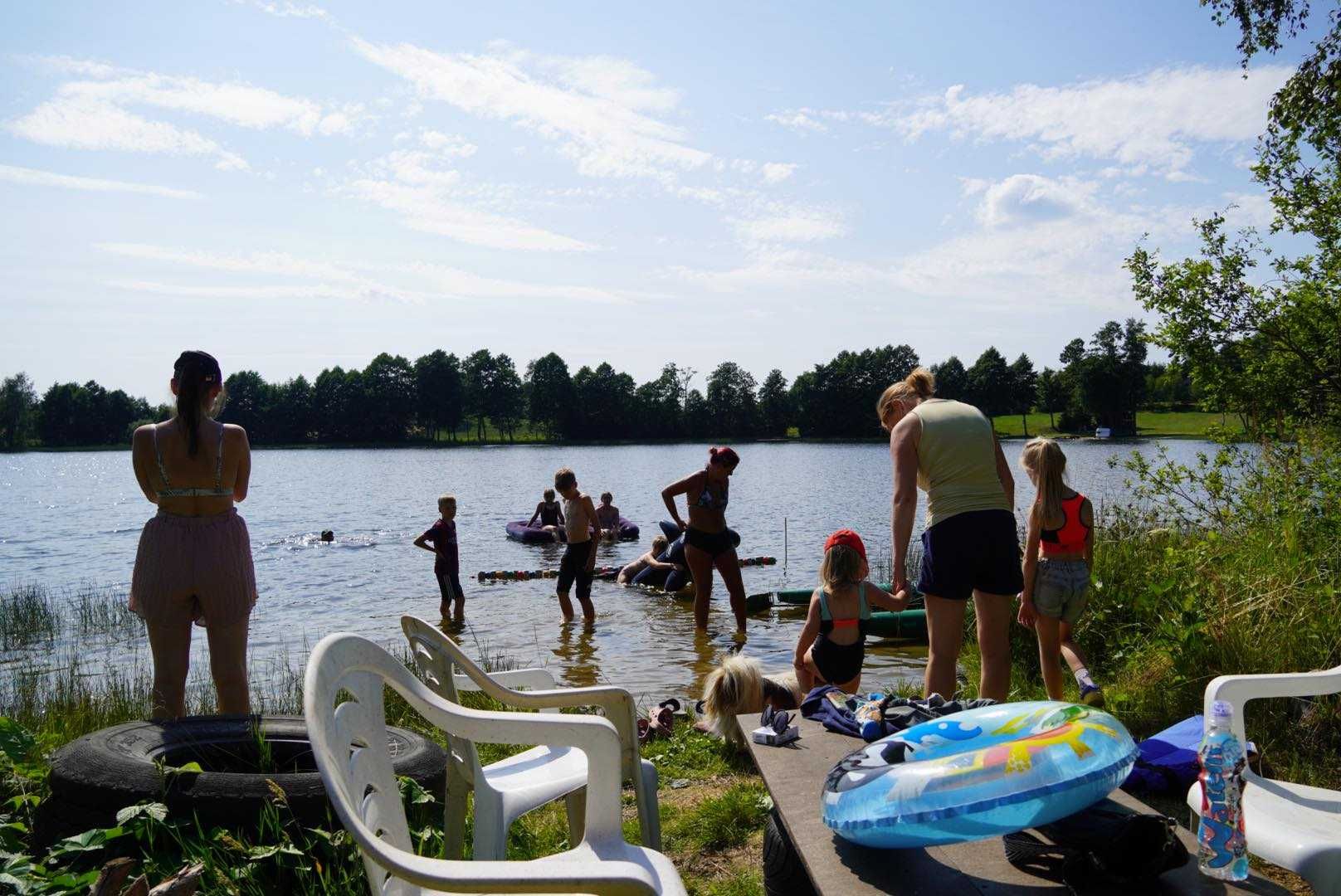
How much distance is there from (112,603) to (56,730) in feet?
35.3

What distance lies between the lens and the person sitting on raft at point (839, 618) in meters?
5.84

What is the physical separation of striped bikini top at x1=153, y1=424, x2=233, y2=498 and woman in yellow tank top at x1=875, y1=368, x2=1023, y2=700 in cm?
326

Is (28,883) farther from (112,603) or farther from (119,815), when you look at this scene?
(112,603)

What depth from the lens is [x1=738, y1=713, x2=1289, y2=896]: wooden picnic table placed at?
2373mm

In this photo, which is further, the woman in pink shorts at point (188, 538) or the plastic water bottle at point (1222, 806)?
the woman in pink shorts at point (188, 538)

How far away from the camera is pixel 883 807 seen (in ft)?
7.88

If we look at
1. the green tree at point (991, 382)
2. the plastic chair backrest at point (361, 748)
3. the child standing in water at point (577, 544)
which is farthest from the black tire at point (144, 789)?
the green tree at point (991, 382)

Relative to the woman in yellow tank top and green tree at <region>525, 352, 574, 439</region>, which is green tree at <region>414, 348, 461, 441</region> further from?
the woman in yellow tank top

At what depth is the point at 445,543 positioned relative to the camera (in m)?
12.6

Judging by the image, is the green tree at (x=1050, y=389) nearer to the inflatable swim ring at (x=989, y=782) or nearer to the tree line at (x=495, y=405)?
the tree line at (x=495, y=405)

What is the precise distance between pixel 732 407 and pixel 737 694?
98.9 metres

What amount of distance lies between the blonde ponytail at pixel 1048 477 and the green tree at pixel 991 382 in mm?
85430

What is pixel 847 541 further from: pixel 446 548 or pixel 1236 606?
pixel 446 548

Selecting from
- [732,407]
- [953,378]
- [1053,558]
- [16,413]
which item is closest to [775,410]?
[732,407]
